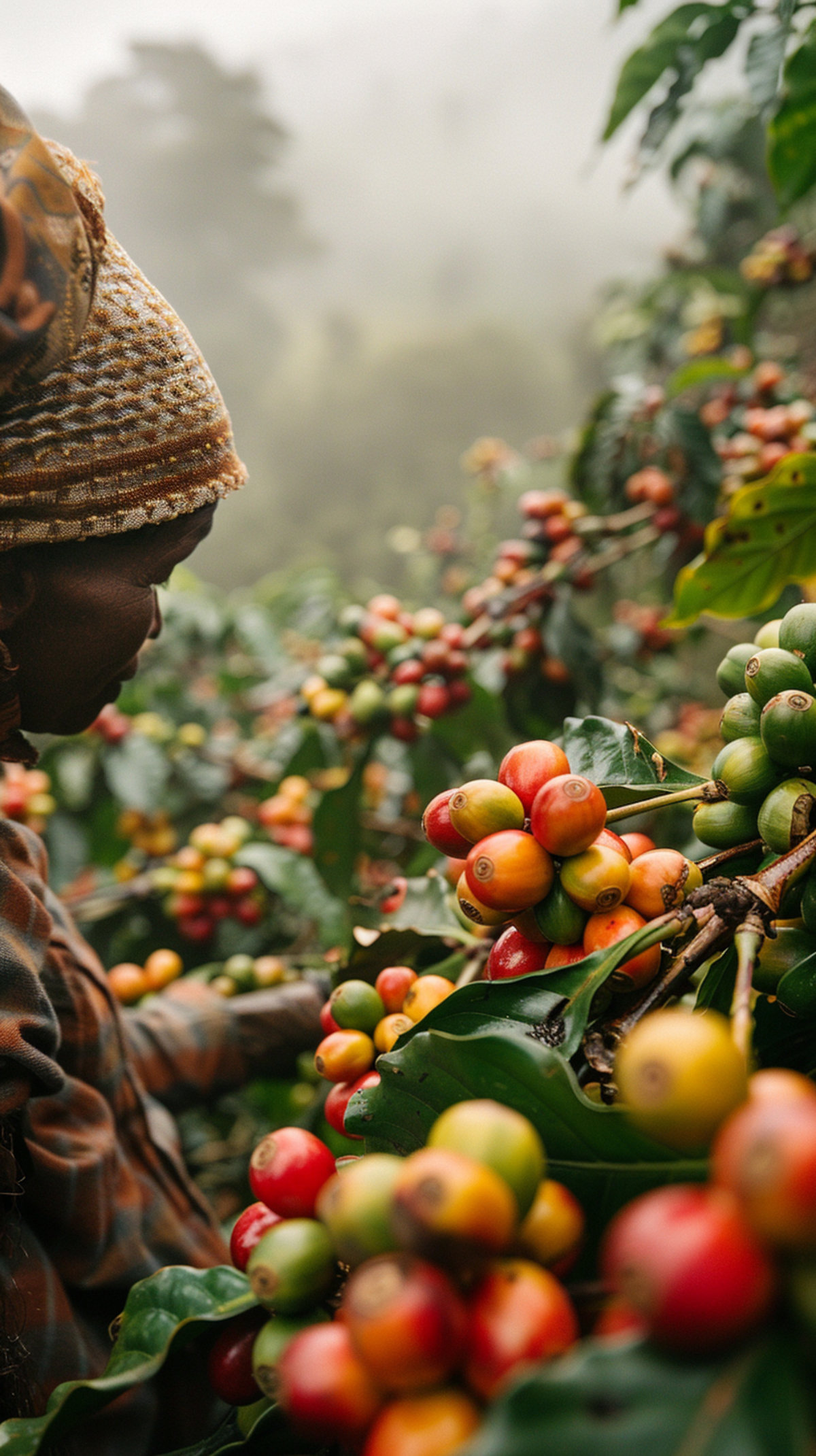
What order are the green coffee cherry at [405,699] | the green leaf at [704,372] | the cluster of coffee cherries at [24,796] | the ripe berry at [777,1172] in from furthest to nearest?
the cluster of coffee cherries at [24,796] → the green leaf at [704,372] → the green coffee cherry at [405,699] → the ripe berry at [777,1172]

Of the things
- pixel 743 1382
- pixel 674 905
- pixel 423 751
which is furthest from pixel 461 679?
pixel 743 1382

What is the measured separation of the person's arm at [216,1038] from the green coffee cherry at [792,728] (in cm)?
88

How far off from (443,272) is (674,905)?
154 inches

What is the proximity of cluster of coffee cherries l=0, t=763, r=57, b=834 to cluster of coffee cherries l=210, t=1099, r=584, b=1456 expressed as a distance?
4.82 feet

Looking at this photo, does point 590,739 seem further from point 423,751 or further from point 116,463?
point 423,751

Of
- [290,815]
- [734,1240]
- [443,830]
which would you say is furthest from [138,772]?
[734,1240]

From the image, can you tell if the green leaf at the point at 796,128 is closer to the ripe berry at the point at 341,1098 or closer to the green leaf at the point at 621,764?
the green leaf at the point at 621,764

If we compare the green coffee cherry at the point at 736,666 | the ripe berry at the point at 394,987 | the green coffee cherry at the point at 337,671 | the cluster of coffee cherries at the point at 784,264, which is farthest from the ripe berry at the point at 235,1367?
the cluster of coffee cherries at the point at 784,264

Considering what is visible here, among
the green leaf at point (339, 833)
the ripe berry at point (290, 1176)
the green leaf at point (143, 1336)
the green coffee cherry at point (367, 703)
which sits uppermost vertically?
the ripe berry at point (290, 1176)

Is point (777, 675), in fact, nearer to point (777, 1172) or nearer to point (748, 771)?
point (748, 771)

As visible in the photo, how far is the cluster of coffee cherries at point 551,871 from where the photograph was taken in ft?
1.79

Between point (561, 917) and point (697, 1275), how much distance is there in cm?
30

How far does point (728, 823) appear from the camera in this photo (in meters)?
0.62

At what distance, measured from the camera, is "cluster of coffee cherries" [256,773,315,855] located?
5.63ft
